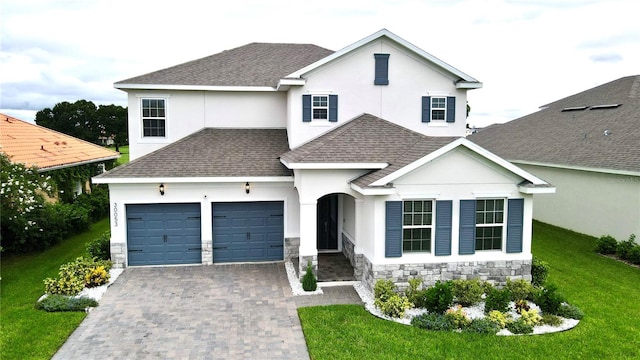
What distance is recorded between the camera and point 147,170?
15031 millimetres

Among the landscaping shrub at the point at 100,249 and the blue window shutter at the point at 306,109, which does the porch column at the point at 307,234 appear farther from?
the landscaping shrub at the point at 100,249

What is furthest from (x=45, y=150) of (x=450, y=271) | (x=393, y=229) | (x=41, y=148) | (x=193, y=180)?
(x=450, y=271)

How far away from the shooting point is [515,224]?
41.5 ft

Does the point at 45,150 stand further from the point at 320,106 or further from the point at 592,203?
the point at 592,203

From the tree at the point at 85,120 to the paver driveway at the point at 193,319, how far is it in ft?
192

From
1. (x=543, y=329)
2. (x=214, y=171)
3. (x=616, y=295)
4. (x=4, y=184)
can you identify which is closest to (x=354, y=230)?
(x=214, y=171)

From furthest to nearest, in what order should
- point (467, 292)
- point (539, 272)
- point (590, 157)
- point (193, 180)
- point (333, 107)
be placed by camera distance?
point (590, 157)
point (333, 107)
point (193, 180)
point (539, 272)
point (467, 292)

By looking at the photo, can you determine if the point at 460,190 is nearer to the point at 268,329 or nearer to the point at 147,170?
the point at 268,329

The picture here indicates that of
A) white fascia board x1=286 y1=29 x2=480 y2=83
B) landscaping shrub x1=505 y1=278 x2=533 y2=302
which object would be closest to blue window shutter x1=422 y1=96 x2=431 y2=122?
white fascia board x1=286 y1=29 x2=480 y2=83

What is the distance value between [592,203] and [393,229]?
1261 cm

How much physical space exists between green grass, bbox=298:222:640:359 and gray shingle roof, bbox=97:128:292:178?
6121mm

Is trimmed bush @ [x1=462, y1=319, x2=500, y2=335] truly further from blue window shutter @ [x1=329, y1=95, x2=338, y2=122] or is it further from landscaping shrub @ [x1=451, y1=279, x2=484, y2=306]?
blue window shutter @ [x1=329, y1=95, x2=338, y2=122]

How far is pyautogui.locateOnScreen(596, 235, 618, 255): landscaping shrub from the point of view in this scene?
1742 cm

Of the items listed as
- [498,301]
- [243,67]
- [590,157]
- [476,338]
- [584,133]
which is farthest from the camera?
[584,133]
